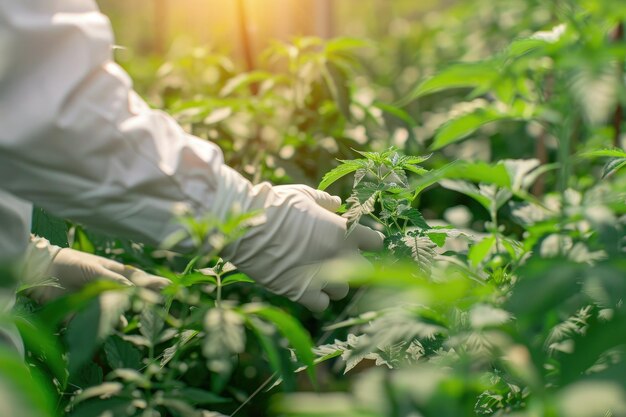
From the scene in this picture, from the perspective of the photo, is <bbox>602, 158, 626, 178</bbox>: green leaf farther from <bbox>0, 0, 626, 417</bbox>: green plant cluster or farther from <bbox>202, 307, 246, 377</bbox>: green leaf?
<bbox>202, 307, 246, 377</bbox>: green leaf

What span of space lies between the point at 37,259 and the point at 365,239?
57cm

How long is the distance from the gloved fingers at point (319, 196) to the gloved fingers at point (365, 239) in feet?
0.32

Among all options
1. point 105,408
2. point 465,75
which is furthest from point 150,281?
point 465,75

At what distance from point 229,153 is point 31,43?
104 cm

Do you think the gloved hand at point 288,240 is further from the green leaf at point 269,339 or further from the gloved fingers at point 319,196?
the green leaf at point 269,339

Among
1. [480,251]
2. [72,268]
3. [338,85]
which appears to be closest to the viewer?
[480,251]

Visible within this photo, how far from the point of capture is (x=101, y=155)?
1.11 metres

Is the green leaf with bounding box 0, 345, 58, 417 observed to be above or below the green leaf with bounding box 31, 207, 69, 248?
above

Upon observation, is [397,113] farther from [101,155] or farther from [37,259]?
[101,155]

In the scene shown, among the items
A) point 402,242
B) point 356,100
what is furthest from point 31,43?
point 356,100

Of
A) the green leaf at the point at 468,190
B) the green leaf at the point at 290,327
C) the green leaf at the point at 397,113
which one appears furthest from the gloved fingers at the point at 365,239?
the green leaf at the point at 397,113

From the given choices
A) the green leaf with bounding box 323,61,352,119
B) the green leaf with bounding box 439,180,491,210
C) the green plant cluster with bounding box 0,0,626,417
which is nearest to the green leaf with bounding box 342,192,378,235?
the green plant cluster with bounding box 0,0,626,417

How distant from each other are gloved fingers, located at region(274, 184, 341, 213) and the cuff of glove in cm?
42

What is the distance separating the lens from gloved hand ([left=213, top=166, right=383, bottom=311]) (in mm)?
1215
